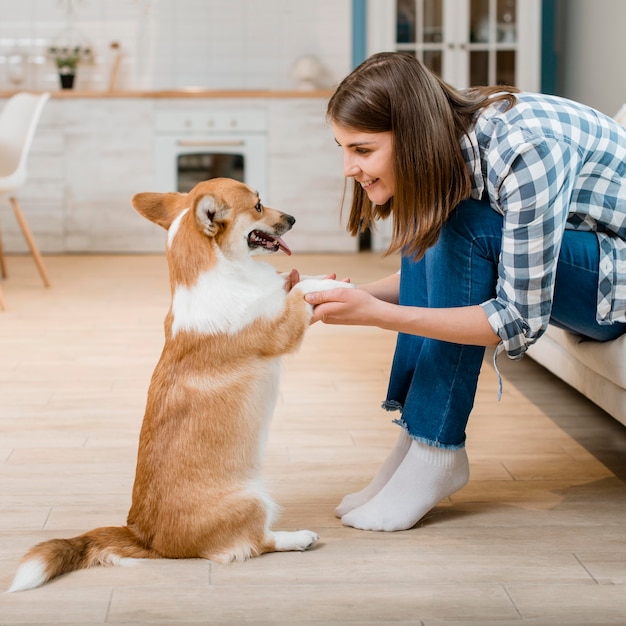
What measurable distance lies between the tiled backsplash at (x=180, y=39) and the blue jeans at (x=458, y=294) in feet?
14.6

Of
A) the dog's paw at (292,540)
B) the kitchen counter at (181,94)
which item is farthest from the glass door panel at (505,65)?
the dog's paw at (292,540)

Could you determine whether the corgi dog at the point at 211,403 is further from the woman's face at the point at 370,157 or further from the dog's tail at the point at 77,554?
the woman's face at the point at 370,157

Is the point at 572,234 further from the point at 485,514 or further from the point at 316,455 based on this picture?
the point at 316,455

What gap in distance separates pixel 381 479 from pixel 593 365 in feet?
1.71

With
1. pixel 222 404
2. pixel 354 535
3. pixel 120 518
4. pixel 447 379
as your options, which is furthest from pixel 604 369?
pixel 120 518

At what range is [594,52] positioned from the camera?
5238 mm

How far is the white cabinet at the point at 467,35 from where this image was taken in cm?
557

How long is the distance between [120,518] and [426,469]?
57 cm

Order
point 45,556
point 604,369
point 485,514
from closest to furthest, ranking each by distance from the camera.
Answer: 1. point 45,556
2. point 485,514
3. point 604,369

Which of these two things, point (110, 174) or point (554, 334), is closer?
point (554, 334)

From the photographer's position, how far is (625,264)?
1.61m

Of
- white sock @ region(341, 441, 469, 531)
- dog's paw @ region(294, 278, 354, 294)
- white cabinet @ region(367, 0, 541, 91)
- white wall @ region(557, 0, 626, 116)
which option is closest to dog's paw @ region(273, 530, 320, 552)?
white sock @ region(341, 441, 469, 531)

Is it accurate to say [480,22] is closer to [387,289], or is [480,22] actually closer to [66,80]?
[66,80]

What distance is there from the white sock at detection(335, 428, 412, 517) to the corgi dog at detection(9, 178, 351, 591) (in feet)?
0.61
